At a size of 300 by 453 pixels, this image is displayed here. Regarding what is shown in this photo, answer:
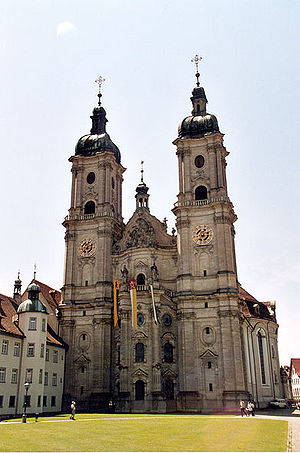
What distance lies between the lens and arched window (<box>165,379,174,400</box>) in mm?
59062

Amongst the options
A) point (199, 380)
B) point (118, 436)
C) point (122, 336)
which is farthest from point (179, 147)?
point (118, 436)

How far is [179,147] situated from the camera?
2790 inches

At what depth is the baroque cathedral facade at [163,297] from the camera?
2313 inches

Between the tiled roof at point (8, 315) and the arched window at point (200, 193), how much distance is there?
29.4 meters

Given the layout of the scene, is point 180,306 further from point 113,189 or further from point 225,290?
point 113,189

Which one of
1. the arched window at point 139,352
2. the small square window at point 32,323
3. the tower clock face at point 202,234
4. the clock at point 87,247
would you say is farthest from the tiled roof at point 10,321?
the tower clock face at point 202,234

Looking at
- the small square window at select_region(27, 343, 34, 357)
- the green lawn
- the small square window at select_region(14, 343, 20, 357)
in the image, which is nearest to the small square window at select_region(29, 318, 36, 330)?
the small square window at select_region(27, 343, 34, 357)

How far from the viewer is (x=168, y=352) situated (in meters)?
61.5

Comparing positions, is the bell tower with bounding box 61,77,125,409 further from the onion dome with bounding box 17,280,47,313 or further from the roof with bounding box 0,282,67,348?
the onion dome with bounding box 17,280,47,313

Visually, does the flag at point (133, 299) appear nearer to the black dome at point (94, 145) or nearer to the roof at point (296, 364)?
the black dome at point (94, 145)

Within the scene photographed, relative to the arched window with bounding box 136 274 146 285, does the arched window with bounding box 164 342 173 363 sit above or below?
below

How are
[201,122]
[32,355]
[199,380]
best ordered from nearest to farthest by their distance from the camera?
[32,355]
[199,380]
[201,122]

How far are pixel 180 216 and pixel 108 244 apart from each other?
11.6m

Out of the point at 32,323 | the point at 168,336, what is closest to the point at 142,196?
the point at 168,336
